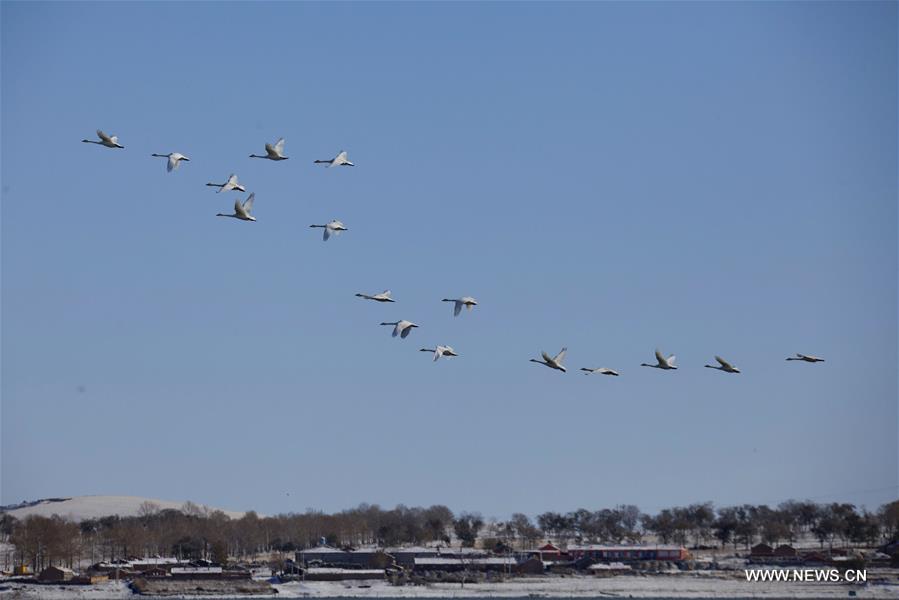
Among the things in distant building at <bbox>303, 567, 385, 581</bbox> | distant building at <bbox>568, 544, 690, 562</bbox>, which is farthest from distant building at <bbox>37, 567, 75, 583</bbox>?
distant building at <bbox>568, 544, 690, 562</bbox>

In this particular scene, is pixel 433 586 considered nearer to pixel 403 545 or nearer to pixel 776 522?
pixel 403 545

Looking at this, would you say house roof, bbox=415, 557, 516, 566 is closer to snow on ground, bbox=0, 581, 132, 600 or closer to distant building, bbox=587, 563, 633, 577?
distant building, bbox=587, 563, 633, 577

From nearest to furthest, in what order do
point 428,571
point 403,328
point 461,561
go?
point 403,328
point 428,571
point 461,561

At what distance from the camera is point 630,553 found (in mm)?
150750

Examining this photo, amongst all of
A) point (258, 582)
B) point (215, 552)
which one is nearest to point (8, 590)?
point (258, 582)

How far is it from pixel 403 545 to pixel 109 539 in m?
37.2

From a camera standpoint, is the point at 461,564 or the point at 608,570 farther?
the point at 461,564

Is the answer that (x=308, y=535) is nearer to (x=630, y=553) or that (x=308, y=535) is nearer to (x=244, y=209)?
(x=630, y=553)

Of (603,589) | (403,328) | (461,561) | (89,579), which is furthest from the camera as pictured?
(461,561)

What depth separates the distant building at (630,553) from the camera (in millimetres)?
148750

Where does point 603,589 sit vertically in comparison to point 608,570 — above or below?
below

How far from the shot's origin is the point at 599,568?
141250mm

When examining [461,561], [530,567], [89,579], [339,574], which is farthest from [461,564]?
[89,579]

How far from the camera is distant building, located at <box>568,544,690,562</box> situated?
149 meters
